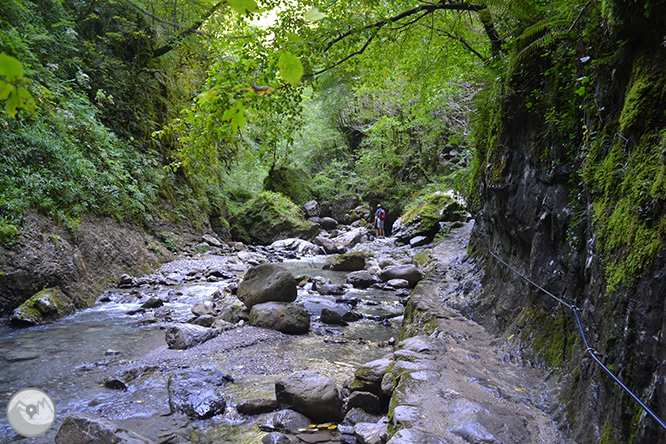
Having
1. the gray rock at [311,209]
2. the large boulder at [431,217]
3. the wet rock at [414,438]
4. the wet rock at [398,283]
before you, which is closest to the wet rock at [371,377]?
the wet rock at [414,438]

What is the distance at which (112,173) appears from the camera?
35.2 ft

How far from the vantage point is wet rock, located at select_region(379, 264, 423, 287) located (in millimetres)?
10359

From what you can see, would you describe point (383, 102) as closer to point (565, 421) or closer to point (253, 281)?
point (253, 281)

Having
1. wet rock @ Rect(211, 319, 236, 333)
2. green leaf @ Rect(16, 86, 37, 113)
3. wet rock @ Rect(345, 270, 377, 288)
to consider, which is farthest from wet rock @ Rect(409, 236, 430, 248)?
green leaf @ Rect(16, 86, 37, 113)

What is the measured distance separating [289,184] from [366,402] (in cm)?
2193

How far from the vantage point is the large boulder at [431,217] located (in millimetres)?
14289

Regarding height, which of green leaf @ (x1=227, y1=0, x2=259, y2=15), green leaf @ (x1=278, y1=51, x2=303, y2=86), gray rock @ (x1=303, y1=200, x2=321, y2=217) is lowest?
green leaf @ (x1=278, y1=51, x2=303, y2=86)

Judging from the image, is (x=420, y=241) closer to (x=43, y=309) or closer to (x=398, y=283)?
(x=398, y=283)

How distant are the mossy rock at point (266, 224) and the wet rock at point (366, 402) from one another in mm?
Answer: 14772

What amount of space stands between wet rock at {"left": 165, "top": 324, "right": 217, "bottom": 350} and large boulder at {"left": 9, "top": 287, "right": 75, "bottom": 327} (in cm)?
213

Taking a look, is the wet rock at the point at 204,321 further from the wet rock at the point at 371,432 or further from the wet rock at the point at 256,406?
the wet rock at the point at 371,432

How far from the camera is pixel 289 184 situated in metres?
25.0

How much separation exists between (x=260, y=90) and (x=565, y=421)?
2.89 metres

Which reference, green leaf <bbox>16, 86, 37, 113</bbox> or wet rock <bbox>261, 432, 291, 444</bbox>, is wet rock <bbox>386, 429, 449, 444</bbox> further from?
green leaf <bbox>16, 86, 37, 113</bbox>
